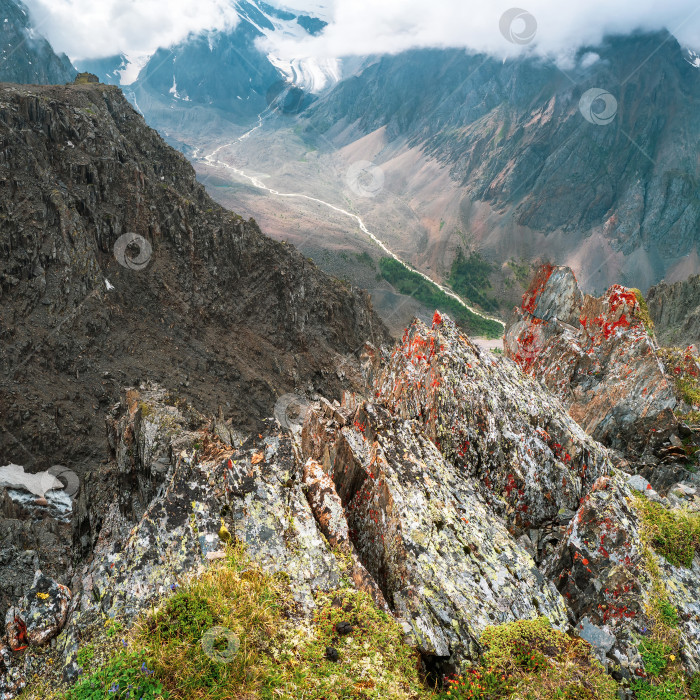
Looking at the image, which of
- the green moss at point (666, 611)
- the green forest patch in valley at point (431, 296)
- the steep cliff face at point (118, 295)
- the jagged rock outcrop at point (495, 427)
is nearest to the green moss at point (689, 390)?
the jagged rock outcrop at point (495, 427)

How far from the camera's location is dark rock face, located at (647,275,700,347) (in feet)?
244

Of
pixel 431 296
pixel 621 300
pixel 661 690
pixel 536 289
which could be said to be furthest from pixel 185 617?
pixel 431 296

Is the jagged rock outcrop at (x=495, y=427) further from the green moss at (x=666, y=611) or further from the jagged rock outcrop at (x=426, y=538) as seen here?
the green moss at (x=666, y=611)

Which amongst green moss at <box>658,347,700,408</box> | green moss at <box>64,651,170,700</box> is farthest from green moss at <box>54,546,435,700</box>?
green moss at <box>658,347,700,408</box>

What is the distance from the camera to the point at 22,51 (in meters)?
144

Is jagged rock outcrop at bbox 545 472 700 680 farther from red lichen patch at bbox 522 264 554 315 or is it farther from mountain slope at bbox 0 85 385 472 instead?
mountain slope at bbox 0 85 385 472

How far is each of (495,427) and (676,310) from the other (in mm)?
94407

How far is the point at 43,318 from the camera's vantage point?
51.0m

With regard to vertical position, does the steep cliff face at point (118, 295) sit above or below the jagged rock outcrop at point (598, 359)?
below

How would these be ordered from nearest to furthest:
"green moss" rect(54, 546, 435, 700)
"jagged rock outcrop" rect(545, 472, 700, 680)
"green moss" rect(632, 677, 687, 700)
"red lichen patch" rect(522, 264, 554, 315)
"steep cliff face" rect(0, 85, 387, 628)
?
"green moss" rect(54, 546, 435, 700)
"green moss" rect(632, 677, 687, 700)
"jagged rock outcrop" rect(545, 472, 700, 680)
"red lichen patch" rect(522, 264, 554, 315)
"steep cliff face" rect(0, 85, 387, 628)

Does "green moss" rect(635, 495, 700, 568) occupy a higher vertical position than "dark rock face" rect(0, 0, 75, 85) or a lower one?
lower

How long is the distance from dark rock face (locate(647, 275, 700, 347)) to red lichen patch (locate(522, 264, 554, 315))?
60.4 m

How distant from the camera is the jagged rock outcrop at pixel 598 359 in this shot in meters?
17.9

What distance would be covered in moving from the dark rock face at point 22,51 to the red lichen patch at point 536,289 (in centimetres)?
16076
